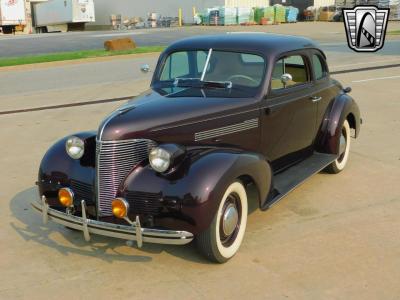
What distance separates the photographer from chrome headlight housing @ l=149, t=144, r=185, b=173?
3.59 m

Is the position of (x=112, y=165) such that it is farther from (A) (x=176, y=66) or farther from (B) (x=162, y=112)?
(A) (x=176, y=66)

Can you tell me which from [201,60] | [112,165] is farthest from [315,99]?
[112,165]

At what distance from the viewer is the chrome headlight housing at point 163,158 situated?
3.59m

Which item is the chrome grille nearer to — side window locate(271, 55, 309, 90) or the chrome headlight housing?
the chrome headlight housing

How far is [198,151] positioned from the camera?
3.88 meters

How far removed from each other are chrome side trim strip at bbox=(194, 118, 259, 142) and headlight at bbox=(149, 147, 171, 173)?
56 centimetres

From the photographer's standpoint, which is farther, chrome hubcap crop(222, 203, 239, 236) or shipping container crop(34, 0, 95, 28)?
shipping container crop(34, 0, 95, 28)

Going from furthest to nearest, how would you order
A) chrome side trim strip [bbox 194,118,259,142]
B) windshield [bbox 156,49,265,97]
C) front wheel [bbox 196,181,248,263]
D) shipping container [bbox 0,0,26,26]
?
shipping container [bbox 0,0,26,26] < windshield [bbox 156,49,265,97] < chrome side trim strip [bbox 194,118,259,142] < front wheel [bbox 196,181,248,263]

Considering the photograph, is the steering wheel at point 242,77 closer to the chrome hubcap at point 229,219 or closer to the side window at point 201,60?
the side window at point 201,60

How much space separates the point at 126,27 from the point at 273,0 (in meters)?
16.9

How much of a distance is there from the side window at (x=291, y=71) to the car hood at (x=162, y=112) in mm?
524

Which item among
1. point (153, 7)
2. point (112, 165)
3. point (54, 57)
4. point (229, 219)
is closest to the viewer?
point (112, 165)

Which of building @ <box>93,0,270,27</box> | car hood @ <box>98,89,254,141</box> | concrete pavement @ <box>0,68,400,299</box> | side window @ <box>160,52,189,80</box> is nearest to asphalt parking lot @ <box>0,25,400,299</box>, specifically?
concrete pavement @ <box>0,68,400,299</box>

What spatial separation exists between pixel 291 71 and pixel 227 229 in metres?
2.19
